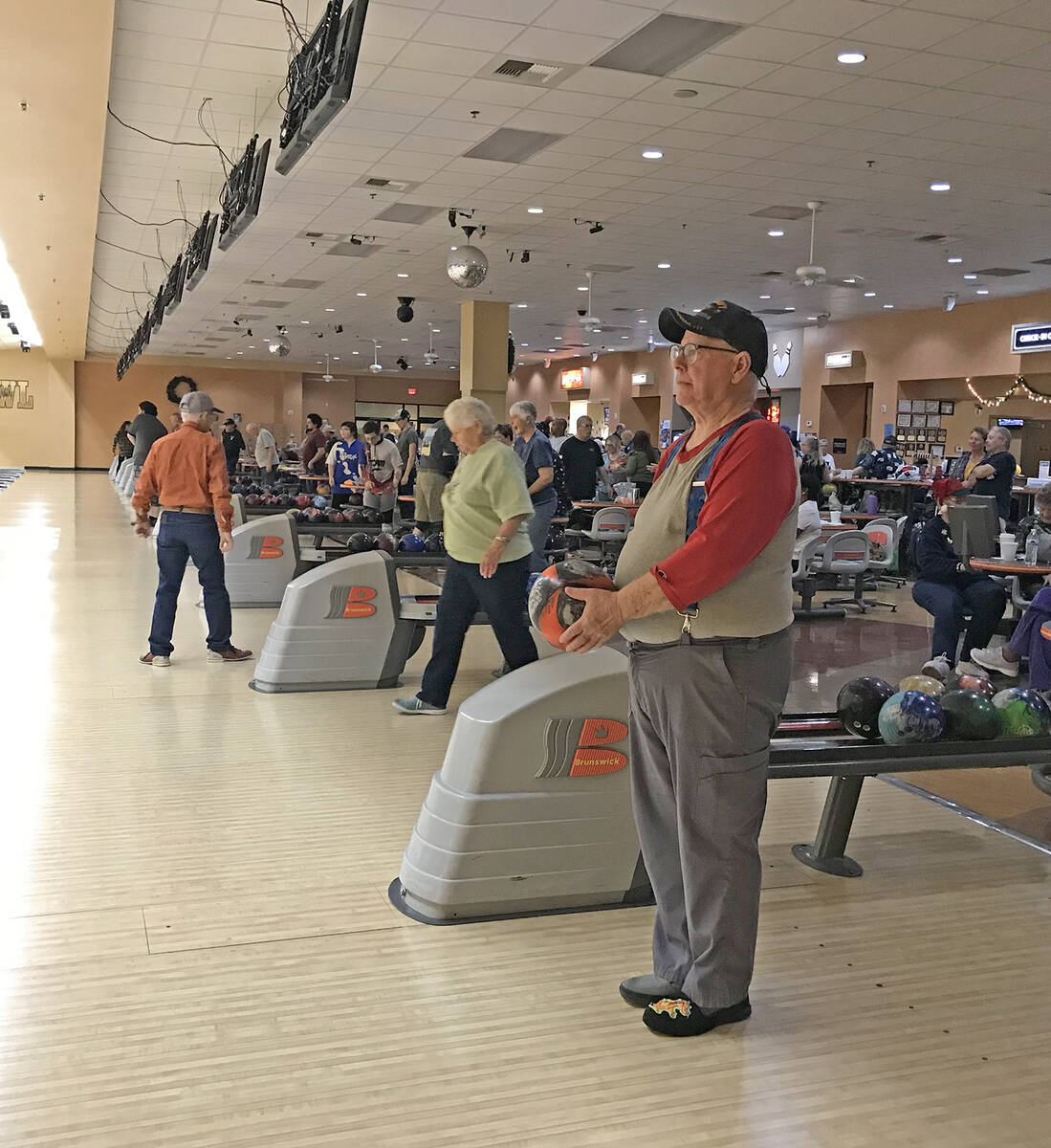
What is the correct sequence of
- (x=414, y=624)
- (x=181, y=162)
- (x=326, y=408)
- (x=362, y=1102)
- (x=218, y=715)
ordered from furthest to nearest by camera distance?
(x=326, y=408) → (x=181, y=162) → (x=414, y=624) → (x=218, y=715) → (x=362, y=1102)

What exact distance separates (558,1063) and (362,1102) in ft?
1.32

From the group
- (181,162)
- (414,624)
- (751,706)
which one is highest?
(181,162)

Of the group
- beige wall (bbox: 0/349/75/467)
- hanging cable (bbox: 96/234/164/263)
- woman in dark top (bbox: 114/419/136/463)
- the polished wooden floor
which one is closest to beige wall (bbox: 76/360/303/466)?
beige wall (bbox: 0/349/75/467)

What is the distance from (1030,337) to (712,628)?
16.7m

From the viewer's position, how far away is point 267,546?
8.27m

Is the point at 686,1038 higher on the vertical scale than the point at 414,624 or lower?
lower

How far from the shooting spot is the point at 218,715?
16.6 feet

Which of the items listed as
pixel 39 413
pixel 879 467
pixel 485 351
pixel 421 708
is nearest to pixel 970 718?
pixel 421 708

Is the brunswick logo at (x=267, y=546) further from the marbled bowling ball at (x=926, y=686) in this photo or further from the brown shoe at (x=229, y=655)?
the marbled bowling ball at (x=926, y=686)

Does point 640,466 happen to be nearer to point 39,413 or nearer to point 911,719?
point 911,719

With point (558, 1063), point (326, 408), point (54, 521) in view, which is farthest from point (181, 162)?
point (326, 408)

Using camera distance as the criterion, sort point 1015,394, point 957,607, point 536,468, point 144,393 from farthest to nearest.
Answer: point 144,393 → point 1015,394 → point 536,468 → point 957,607

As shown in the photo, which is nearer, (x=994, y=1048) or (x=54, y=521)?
(x=994, y=1048)

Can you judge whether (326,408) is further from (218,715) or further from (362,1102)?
(362,1102)
